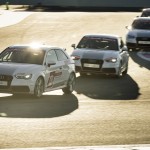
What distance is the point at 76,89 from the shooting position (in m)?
20.4

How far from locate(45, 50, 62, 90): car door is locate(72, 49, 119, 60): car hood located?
14.4 ft

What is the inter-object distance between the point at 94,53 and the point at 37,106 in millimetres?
7768

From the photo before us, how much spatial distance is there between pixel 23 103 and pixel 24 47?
2.71 m

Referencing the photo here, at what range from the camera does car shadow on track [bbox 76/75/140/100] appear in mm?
18808

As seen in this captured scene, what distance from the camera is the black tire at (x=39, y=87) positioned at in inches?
682

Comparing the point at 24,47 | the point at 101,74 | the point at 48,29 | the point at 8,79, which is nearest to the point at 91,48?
the point at 101,74

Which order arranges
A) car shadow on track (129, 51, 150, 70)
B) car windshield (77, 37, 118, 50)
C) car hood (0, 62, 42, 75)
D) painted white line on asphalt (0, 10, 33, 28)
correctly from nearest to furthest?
car hood (0, 62, 42, 75)
car windshield (77, 37, 118, 50)
car shadow on track (129, 51, 150, 70)
painted white line on asphalt (0, 10, 33, 28)

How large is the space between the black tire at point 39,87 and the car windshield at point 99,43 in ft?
22.7

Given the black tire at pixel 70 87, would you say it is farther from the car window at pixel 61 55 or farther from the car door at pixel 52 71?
the car window at pixel 61 55

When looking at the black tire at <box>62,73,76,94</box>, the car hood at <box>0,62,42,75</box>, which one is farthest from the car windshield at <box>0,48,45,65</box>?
the black tire at <box>62,73,76,94</box>

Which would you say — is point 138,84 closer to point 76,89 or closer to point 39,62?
point 76,89

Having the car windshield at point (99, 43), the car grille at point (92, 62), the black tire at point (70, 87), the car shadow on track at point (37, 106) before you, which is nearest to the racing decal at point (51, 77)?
the car shadow on track at point (37, 106)

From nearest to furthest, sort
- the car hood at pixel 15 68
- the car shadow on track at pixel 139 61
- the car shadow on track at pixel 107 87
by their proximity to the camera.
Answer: the car hood at pixel 15 68, the car shadow on track at pixel 107 87, the car shadow on track at pixel 139 61

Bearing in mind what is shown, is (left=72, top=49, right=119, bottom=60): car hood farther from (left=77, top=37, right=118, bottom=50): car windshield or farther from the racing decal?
the racing decal
